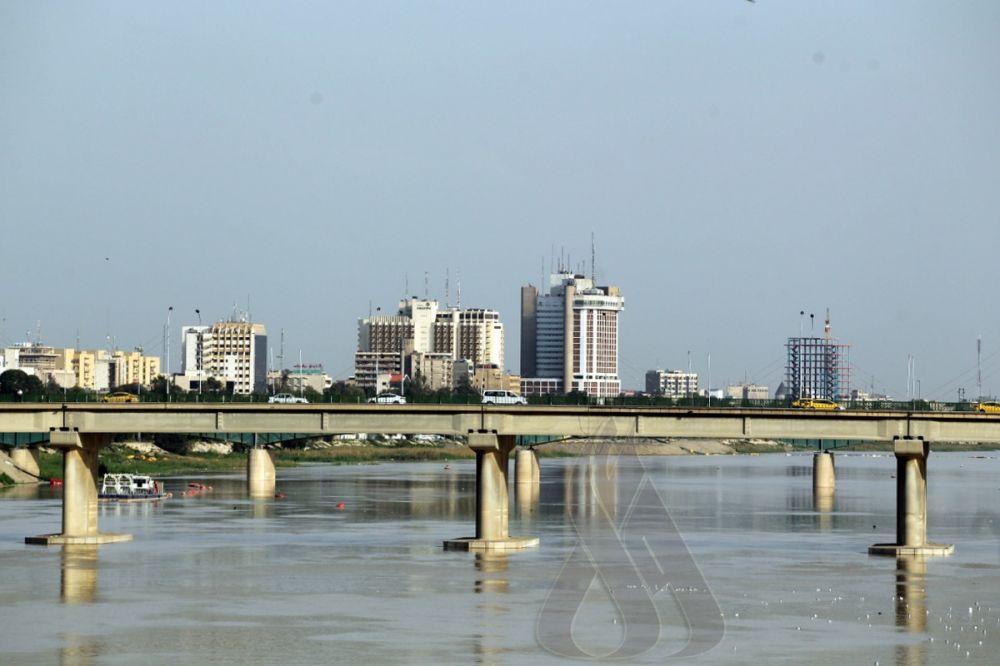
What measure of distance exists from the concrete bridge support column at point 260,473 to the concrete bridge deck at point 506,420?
74.0m

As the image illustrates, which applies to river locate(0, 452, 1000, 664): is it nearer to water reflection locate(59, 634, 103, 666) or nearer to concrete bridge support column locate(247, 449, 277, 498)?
water reflection locate(59, 634, 103, 666)

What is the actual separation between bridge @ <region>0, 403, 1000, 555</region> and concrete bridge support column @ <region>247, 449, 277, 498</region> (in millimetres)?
73407

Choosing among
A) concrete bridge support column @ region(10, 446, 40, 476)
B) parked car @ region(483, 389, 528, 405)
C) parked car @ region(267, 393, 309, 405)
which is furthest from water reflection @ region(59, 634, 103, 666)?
concrete bridge support column @ region(10, 446, 40, 476)

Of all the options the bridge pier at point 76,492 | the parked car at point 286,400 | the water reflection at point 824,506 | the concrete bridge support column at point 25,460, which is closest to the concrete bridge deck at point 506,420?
the bridge pier at point 76,492

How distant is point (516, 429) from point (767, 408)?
642 inches

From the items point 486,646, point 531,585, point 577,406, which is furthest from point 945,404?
point 486,646

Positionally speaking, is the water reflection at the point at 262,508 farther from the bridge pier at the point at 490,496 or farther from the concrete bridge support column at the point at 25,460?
the bridge pier at the point at 490,496

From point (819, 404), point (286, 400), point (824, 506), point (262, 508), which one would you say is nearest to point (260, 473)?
point (262, 508)

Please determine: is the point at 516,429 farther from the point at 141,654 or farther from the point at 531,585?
Result: the point at 141,654

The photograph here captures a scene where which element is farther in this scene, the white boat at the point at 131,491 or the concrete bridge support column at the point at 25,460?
the concrete bridge support column at the point at 25,460

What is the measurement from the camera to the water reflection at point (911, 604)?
65.1 meters

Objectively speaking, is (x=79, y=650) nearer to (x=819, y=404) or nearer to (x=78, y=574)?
(x=78, y=574)

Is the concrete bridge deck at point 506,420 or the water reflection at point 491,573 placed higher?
the concrete bridge deck at point 506,420

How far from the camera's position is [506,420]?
342 feet
